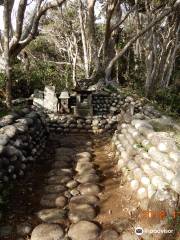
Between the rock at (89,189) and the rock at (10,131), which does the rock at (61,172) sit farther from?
the rock at (10,131)

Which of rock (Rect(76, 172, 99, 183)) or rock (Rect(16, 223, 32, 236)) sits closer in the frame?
rock (Rect(16, 223, 32, 236))

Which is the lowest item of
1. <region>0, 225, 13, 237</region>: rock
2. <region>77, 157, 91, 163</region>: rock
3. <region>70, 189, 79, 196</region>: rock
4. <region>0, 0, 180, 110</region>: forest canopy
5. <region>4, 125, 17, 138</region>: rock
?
Result: <region>0, 225, 13, 237</region>: rock

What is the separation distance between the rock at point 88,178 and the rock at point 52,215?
3.73ft

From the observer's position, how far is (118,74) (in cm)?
1711

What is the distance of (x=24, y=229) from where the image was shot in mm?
4258

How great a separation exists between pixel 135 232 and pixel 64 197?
5.02ft

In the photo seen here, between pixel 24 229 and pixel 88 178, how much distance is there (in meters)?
1.87

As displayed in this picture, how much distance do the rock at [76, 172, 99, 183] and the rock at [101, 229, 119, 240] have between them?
168 cm

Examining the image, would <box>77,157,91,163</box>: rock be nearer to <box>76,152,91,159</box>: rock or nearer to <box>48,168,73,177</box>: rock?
<box>76,152,91,159</box>: rock

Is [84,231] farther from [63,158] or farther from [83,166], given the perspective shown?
[63,158]

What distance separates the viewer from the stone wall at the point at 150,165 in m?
4.18

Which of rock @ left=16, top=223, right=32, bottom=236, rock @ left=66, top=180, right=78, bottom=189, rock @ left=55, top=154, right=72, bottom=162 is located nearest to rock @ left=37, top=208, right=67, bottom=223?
rock @ left=16, top=223, right=32, bottom=236

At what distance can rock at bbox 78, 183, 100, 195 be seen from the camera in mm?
5324

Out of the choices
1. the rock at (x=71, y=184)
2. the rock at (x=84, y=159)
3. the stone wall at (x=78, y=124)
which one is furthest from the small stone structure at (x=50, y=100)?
the rock at (x=71, y=184)
